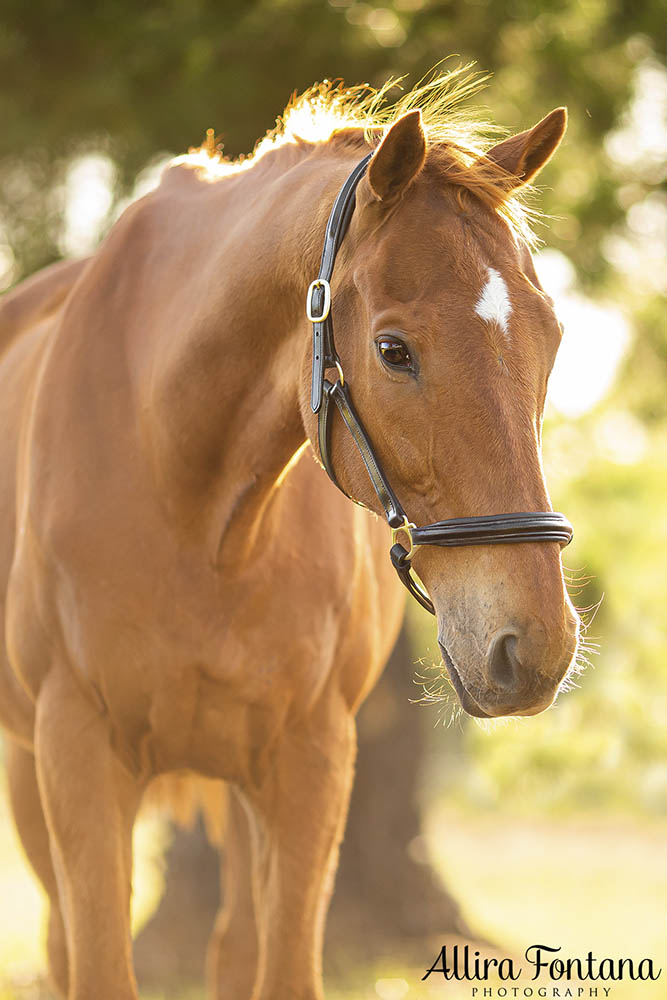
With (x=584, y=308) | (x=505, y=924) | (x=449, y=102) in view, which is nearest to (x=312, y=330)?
(x=449, y=102)

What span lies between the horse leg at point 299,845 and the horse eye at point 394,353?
118 cm

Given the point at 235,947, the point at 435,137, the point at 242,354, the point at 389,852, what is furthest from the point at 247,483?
the point at 389,852

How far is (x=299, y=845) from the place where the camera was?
3.02 m

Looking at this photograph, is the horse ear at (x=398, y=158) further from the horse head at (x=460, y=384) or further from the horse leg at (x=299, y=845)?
the horse leg at (x=299, y=845)

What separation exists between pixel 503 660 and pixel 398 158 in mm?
995

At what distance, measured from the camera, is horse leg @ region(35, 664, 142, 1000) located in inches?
110

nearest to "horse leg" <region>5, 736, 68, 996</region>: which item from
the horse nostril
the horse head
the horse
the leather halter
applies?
the horse

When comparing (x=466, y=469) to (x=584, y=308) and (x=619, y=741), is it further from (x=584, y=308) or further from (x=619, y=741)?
(x=619, y=741)

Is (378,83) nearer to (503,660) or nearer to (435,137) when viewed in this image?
(435,137)

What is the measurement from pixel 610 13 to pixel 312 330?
4060 millimetres

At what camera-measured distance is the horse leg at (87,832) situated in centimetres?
279

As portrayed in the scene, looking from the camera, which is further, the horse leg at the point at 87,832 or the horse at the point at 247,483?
the horse leg at the point at 87,832

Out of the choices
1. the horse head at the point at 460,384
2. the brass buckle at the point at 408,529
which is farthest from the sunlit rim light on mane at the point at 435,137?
the brass buckle at the point at 408,529

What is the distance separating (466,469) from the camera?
2160mm
